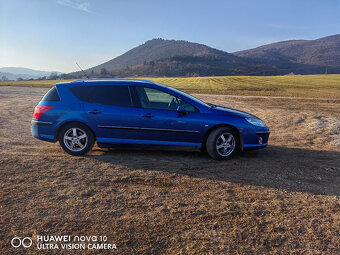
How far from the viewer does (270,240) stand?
8.78ft

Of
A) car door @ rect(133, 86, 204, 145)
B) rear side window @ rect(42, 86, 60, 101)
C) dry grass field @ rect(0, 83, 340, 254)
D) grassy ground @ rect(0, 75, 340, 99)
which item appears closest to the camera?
dry grass field @ rect(0, 83, 340, 254)

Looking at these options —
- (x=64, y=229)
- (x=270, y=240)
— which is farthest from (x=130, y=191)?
(x=270, y=240)

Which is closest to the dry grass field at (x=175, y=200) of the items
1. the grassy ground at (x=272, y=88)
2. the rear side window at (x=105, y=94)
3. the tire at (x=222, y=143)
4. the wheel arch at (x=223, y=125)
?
the tire at (x=222, y=143)

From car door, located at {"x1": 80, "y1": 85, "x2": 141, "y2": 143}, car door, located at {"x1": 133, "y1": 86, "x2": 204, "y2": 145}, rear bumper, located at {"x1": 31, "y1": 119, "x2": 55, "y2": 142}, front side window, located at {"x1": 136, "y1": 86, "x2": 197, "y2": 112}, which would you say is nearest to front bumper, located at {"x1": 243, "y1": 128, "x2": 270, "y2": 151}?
car door, located at {"x1": 133, "y1": 86, "x2": 204, "y2": 145}

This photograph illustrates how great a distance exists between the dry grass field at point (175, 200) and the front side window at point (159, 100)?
1.00 metres

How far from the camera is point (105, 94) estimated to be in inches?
213

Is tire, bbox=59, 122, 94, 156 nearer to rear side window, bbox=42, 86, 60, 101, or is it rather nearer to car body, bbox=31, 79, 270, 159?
car body, bbox=31, 79, 270, 159

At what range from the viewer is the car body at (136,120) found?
521 centimetres

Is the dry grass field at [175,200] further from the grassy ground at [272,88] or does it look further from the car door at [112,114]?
the grassy ground at [272,88]

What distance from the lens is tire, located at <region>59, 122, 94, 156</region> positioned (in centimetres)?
534

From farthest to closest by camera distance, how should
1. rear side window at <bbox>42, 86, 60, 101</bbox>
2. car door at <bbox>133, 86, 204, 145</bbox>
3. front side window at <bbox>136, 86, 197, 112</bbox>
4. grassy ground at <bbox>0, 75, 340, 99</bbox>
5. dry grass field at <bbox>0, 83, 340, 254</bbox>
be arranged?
grassy ground at <bbox>0, 75, 340, 99</bbox> < rear side window at <bbox>42, 86, 60, 101</bbox> < front side window at <bbox>136, 86, 197, 112</bbox> < car door at <bbox>133, 86, 204, 145</bbox> < dry grass field at <bbox>0, 83, 340, 254</bbox>

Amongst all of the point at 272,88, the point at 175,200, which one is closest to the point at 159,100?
the point at 175,200

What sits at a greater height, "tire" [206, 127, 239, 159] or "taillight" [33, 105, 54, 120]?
"taillight" [33, 105, 54, 120]

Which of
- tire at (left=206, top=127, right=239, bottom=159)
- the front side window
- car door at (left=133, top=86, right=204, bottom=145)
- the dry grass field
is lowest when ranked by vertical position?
the dry grass field
